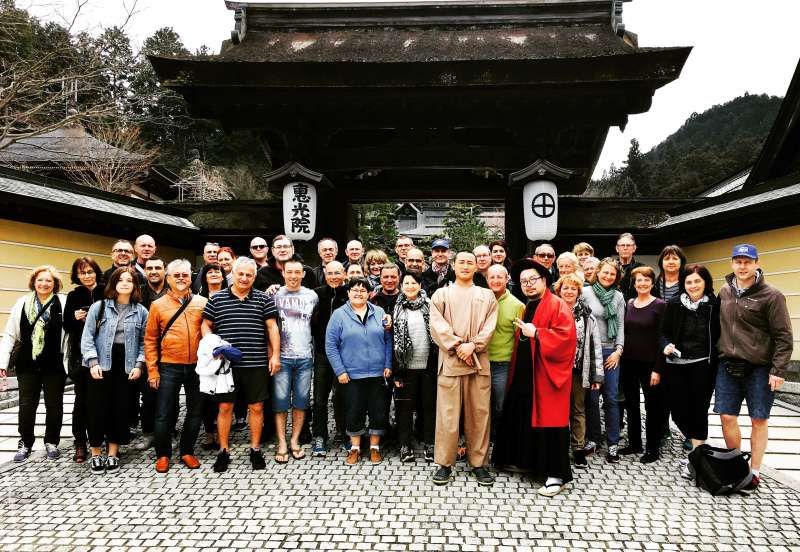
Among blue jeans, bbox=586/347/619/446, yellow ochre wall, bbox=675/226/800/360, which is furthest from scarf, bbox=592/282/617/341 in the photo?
yellow ochre wall, bbox=675/226/800/360

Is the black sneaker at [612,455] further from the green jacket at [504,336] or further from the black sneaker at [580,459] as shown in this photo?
the green jacket at [504,336]

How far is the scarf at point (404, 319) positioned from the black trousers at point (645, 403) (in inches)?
84.7

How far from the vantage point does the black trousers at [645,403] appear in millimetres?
4562

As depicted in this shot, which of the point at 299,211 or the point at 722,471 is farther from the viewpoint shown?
the point at 299,211

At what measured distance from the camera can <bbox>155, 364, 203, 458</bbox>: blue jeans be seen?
4.41 m

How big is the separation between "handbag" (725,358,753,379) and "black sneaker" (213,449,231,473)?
471 cm

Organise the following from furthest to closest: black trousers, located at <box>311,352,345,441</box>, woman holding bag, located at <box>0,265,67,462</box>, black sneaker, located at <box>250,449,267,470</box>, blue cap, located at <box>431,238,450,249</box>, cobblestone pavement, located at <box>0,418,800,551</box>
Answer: blue cap, located at <box>431,238,450,249</box> < black trousers, located at <box>311,352,345,441</box> < woman holding bag, located at <box>0,265,67,462</box> < black sneaker, located at <box>250,449,267,470</box> < cobblestone pavement, located at <box>0,418,800,551</box>

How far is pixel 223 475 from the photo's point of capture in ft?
14.0

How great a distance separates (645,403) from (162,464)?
15.5 feet

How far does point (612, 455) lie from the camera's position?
14.9 ft

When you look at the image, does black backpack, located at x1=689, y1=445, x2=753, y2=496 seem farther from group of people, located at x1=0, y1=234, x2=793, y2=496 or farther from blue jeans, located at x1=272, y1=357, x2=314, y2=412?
blue jeans, located at x1=272, y1=357, x2=314, y2=412

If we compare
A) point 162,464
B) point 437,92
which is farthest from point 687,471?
point 437,92

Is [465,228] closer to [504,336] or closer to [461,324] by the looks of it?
[504,336]

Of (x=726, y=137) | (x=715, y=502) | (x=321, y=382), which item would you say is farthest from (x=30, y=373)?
(x=726, y=137)
